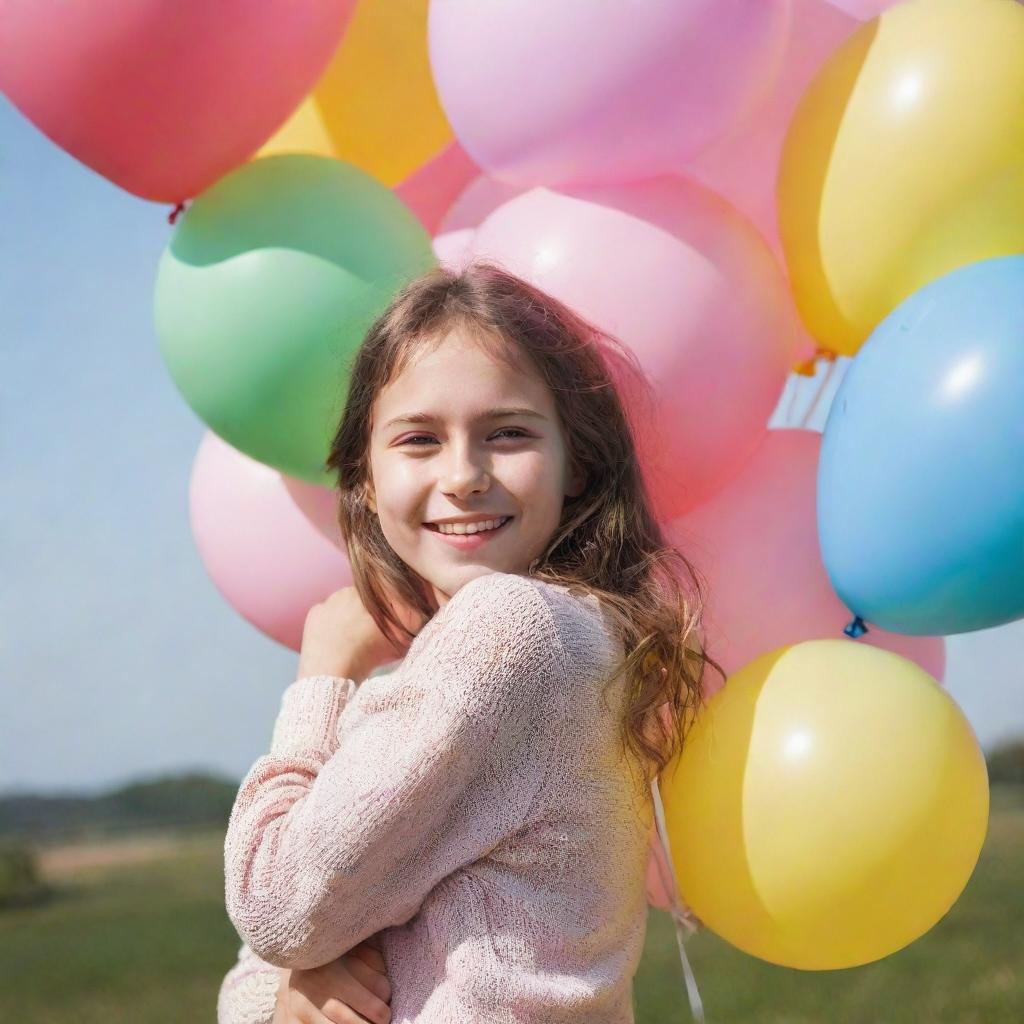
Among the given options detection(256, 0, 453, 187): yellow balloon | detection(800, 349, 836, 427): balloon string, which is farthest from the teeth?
detection(256, 0, 453, 187): yellow balloon

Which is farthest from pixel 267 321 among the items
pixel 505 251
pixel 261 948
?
pixel 261 948

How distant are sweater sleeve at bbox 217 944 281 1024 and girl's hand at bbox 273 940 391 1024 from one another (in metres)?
0.15

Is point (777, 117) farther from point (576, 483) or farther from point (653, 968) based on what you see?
point (653, 968)

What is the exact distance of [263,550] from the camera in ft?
6.73

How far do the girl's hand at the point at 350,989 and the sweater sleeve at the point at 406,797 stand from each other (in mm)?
30

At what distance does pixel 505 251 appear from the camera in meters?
1.75

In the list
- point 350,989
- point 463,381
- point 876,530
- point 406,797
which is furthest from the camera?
point 876,530

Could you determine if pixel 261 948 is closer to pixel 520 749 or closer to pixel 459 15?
pixel 520 749

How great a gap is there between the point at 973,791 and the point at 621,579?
46cm

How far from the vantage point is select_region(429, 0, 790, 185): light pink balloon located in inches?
66.4

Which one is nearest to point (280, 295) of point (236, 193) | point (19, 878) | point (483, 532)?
point (236, 193)

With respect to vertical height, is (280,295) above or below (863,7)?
below

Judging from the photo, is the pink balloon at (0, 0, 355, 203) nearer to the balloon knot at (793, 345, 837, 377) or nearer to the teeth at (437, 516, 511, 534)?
the teeth at (437, 516, 511, 534)

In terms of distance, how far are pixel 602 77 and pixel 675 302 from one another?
1.02ft
